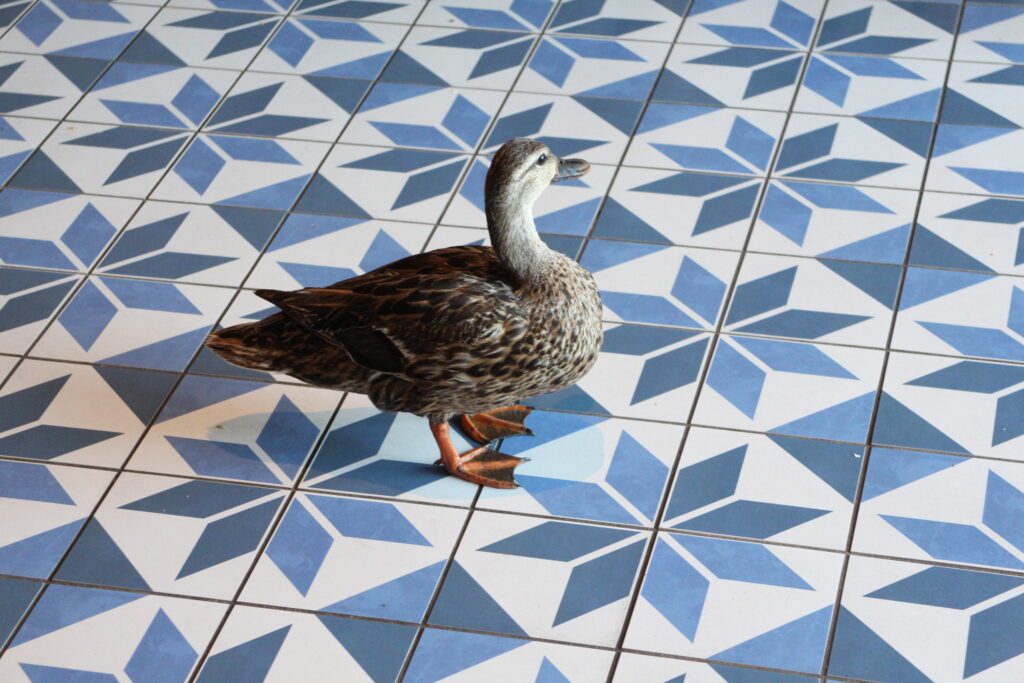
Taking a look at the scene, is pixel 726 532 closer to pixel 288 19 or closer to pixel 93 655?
pixel 93 655

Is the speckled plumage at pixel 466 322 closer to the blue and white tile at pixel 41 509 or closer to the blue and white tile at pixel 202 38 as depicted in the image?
the blue and white tile at pixel 41 509

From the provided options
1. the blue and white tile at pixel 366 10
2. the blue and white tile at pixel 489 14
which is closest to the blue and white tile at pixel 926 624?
the blue and white tile at pixel 489 14

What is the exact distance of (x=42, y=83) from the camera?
4234 mm

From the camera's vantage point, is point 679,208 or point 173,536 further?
point 679,208

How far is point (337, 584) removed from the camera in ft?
8.63

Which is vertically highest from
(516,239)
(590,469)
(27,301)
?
(516,239)

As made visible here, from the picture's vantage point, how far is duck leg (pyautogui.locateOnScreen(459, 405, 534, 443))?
2922 mm

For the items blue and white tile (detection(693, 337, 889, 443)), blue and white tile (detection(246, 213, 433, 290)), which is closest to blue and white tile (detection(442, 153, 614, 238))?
blue and white tile (detection(246, 213, 433, 290))

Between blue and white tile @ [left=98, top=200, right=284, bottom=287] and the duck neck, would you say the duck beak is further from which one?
blue and white tile @ [left=98, top=200, right=284, bottom=287]

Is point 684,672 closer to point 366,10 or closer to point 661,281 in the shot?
point 661,281

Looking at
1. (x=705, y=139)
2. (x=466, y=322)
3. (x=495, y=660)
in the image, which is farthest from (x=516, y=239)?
(x=705, y=139)

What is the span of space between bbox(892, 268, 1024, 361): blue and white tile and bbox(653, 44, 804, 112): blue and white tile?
2.81 ft

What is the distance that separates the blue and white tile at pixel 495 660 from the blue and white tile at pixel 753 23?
7.59 feet

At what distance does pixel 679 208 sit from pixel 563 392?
0.76 m
